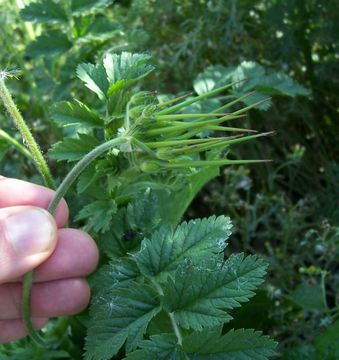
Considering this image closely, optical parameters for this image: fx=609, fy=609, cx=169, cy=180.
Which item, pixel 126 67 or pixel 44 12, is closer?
pixel 126 67

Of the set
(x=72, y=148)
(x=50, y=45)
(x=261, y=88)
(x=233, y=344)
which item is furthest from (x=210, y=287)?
(x=50, y=45)

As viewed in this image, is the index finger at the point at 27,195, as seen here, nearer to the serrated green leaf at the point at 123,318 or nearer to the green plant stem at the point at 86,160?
the green plant stem at the point at 86,160

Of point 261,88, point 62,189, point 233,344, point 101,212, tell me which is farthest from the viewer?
point 261,88

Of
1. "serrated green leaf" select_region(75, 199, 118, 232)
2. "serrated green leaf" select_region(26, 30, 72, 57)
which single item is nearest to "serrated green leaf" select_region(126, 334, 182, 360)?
"serrated green leaf" select_region(75, 199, 118, 232)

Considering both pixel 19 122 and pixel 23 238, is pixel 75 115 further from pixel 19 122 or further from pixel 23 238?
pixel 23 238

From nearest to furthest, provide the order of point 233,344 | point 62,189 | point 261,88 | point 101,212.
A: point 233,344
point 62,189
point 101,212
point 261,88

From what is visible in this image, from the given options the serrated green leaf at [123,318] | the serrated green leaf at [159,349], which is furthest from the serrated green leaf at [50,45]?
the serrated green leaf at [159,349]

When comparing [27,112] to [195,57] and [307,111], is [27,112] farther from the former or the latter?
[307,111]

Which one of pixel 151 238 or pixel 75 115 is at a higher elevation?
pixel 75 115
